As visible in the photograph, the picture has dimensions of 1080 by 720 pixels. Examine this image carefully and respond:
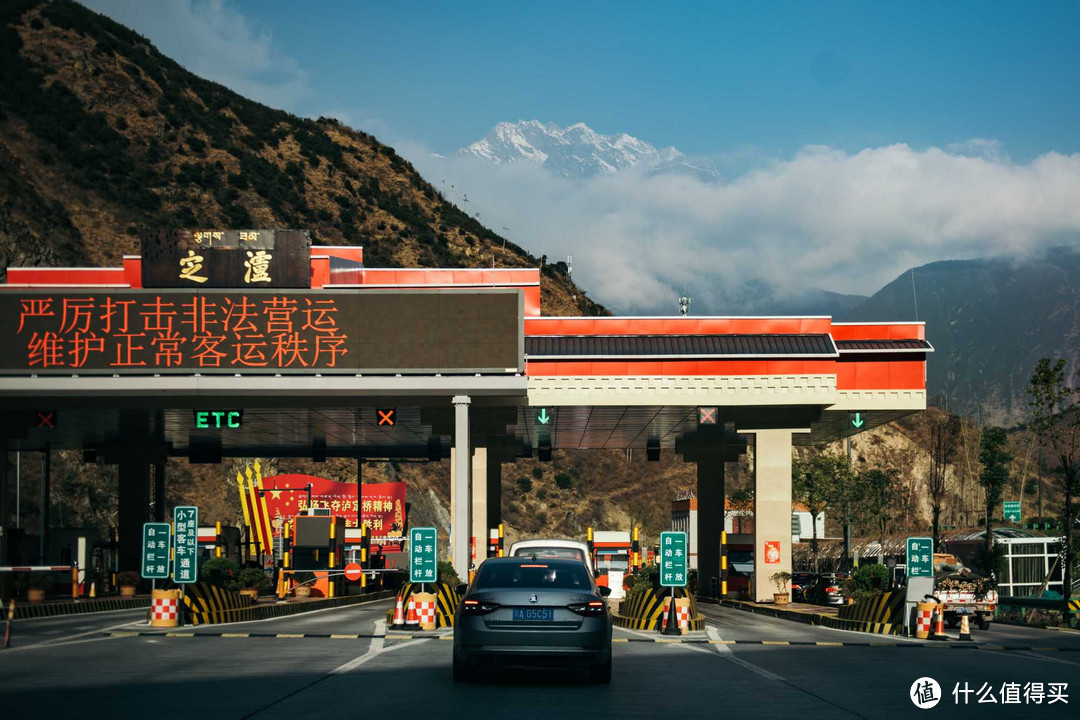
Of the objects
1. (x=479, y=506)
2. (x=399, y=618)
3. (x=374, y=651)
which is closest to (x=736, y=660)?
(x=374, y=651)

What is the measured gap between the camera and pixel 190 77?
134 metres

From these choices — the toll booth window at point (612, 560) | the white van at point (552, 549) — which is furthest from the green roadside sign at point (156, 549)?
the toll booth window at point (612, 560)

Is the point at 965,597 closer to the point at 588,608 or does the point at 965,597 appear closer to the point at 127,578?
the point at 588,608

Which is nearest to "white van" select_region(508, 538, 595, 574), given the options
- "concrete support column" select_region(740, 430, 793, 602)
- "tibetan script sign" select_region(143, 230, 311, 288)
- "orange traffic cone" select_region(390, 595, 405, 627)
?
"orange traffic cone" select_region(390, 595, 405, 627)

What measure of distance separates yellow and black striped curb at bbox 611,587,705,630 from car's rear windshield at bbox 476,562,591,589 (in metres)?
11.7

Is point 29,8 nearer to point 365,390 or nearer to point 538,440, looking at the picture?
point 538,440

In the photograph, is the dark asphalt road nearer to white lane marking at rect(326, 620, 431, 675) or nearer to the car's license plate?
white lane marking at rect(326, 620, 431, 675)

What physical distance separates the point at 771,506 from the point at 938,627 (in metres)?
20.0

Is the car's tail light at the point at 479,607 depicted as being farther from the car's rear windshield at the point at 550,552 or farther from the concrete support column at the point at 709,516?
the concrete support column at the point at 709,516

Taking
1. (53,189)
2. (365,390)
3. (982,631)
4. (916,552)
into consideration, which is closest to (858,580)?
(982,631)

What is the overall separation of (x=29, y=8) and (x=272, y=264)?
98.5 metres

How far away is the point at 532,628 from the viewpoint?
15375 millimetres

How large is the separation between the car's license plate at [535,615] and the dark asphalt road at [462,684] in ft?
2.56

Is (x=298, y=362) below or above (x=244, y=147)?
below
